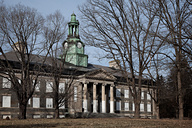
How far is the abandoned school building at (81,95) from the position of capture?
43.9m

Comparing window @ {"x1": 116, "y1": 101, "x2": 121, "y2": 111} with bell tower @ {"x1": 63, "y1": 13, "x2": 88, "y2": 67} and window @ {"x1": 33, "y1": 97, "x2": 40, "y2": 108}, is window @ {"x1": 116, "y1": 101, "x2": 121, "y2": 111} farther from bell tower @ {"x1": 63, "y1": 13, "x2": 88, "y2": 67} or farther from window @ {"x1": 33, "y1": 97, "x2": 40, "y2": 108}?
window @ {"x1": 33, "y1": 97, "x2": 40, "y2": 108}

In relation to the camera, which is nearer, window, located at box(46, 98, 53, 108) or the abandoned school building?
the abandoned school building

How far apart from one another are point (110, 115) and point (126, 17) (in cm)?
3556

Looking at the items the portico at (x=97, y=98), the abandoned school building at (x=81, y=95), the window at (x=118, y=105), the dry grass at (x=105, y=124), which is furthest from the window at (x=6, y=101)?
the dry grass at (x=105, y=124)

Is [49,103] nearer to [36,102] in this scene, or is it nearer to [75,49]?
[36,102]

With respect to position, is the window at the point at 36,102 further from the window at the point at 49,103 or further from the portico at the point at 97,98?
the portico at the point at 97,98

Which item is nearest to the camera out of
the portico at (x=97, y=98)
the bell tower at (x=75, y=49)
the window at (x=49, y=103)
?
the window at (x=49, y=103)

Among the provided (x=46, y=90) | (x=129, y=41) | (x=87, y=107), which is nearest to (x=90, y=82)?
(x=87, y=107)

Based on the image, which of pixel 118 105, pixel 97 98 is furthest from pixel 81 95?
pixel 118 105

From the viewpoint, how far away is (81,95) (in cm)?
5103

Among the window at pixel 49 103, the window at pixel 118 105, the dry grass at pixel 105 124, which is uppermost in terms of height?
the dry grass at pixel 105 124

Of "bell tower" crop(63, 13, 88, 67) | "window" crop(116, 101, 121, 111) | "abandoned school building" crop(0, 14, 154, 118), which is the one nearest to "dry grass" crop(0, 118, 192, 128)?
"abandoned school building" crop(0, 14, 154, 118)

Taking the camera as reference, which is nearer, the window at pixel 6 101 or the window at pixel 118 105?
the window at pixel 6 101

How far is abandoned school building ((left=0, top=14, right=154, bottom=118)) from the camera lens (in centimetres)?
4388
